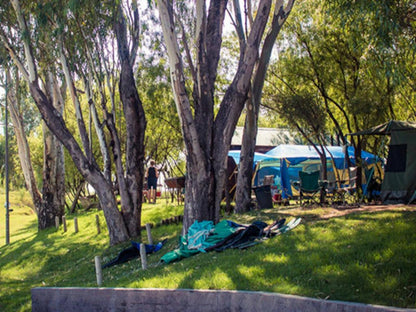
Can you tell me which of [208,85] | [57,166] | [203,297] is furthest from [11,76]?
[203,297]

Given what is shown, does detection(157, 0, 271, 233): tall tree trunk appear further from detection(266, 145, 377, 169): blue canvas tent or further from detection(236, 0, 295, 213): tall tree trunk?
detection(266, 145, 377, 169): blue canvas tent

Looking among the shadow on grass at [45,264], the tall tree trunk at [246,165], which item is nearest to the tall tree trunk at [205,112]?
the shadow on grass at [45,264]

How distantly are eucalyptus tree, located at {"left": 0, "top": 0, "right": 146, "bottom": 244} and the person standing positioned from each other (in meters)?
7.11

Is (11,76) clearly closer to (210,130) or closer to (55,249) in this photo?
(55,249)

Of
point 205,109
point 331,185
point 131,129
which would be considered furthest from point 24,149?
point 205,109

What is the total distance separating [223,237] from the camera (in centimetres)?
857

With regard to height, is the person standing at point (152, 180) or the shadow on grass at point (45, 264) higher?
the person standing at point (152, 180)

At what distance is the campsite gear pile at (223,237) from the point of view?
27.4 feet

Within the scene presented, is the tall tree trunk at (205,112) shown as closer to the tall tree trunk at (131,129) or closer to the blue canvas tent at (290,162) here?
the tall tree trunk at (131,129)

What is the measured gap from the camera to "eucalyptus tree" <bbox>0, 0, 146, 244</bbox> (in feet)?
42.1

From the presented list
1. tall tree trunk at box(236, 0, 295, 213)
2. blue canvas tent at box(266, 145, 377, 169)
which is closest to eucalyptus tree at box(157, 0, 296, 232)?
tall tree trunk at box(236, 0, 295, 213)

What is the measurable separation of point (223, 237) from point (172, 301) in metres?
2.85

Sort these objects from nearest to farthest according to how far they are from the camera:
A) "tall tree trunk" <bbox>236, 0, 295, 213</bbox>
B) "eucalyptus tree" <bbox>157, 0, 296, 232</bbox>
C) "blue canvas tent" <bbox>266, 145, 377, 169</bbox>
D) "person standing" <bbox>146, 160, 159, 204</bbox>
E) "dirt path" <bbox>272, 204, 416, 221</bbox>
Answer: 1. "eucalyptus tree" <bbox>157, 0, 296, 232</bbox>
2. "dirt path" <bbox>272, 204, 416, 221</bbox>
3. "tall tree trunk" <bbox>236, 0, 295, 213</bbox>
4. "person standing" <bbox>146, 160, 159, 204</bbox>
5. "blue canvas tent" <bbox>266, 145, 377, 169</bbox>

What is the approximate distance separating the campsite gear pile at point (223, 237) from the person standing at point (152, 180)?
12837 mm
